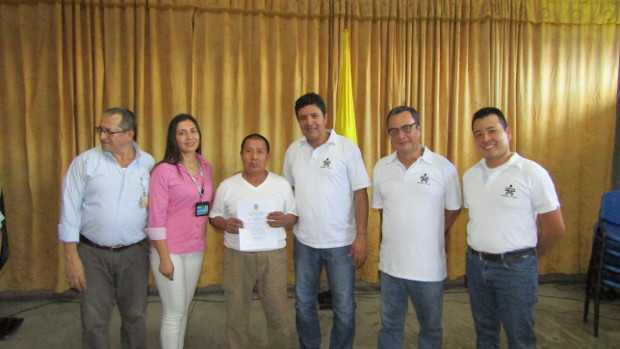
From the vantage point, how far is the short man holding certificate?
2297mm

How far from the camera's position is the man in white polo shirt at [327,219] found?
238cm

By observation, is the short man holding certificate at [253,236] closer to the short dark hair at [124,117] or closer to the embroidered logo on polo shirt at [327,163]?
the embroidered logo on polo shirt at [327,163]

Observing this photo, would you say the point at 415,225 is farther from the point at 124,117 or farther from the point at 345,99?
the point at 345,99

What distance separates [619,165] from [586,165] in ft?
1.10

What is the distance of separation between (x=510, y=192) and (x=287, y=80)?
2604 millimetres

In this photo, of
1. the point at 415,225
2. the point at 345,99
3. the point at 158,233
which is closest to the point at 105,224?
the point at 158,233

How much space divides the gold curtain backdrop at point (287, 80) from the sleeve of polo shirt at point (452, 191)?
6.26 ft

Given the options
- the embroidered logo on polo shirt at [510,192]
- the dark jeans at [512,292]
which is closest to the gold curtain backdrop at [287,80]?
the dark jeans at [512,292]

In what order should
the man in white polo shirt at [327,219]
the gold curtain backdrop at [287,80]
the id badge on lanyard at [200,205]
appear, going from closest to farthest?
the id badge on lanyard at [200,205] < the man in white polo shirt at [327,219] < the gold curtain backdrop at [287,80]

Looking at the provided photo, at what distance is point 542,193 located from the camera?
77.3 inches

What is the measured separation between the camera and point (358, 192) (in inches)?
96.3

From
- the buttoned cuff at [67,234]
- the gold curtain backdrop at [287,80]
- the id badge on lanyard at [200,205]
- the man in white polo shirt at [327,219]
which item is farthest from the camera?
A: the gold curtain backdrop at [287,80]

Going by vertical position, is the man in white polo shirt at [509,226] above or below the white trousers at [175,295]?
above

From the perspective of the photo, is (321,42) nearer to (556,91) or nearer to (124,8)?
(124,8)
